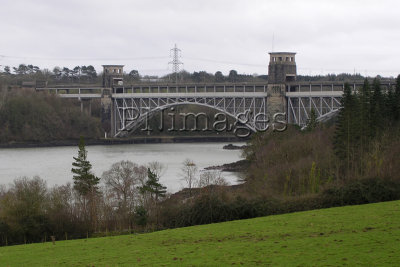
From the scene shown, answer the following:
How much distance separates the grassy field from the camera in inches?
314

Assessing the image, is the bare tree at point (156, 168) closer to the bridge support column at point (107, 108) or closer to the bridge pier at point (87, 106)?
the bridge support column at point (107, 108)

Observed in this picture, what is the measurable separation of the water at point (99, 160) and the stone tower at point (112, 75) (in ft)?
23.3

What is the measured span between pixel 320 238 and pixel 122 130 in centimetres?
3930

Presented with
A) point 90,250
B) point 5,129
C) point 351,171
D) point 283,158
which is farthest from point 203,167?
point 5,129

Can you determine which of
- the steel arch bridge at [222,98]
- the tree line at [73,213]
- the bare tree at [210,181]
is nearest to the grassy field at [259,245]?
the tree line at [73,213]

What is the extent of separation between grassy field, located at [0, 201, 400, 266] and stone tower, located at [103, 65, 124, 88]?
1553 inches

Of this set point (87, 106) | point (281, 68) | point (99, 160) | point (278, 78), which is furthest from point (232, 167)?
point (87, 106)

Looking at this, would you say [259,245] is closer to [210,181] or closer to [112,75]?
[210,181]

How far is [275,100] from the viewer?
39.3 m

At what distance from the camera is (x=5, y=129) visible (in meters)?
Result: 46.3

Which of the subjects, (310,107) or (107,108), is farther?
(107,108)

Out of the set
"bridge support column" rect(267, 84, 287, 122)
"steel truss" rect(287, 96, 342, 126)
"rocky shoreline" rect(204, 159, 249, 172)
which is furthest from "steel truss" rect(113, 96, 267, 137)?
"rocky shoreline" rect(204, 159, 249, 172)

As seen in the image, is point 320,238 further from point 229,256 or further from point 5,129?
point 5,129

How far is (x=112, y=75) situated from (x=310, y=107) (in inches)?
856
